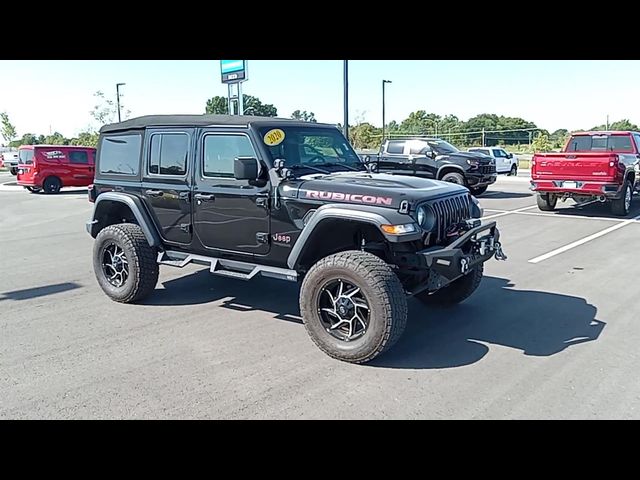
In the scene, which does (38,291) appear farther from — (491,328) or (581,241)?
(581,241)

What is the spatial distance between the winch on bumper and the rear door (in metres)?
2.50

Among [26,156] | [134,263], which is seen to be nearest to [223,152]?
[134,263]

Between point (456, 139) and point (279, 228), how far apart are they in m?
48.8

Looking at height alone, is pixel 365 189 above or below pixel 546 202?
above

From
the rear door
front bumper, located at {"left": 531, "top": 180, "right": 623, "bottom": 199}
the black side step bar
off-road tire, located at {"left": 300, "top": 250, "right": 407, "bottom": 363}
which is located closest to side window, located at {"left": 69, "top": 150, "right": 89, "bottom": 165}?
front bumper, located at {"left": 531, "top": 180, "right": 623, "bottom": 199}

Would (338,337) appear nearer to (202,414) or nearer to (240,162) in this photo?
(202,414)

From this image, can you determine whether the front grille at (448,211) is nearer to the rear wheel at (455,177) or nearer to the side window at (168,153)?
the side window at (168,153)

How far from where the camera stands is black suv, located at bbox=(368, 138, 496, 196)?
52.1 feet

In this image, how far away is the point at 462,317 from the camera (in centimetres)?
540

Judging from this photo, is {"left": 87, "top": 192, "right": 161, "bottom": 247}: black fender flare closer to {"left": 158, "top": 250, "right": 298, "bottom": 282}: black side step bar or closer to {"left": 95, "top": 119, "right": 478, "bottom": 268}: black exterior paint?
{"left": 95, "top": 119, "right": 478, "bottom": 268}: black exterior paint

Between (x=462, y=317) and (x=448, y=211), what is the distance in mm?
1222
